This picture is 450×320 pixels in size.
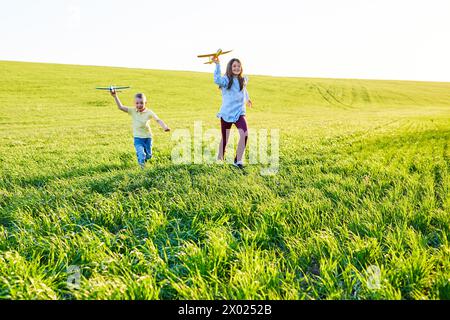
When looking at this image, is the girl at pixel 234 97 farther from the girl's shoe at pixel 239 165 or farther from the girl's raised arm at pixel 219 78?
the girl's shoe at pixel 239 165

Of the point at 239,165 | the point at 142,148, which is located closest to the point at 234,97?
the point at 239,165

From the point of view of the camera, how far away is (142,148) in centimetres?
679

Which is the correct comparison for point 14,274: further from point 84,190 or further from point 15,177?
point 15,177

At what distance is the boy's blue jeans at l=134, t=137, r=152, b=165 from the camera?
6.67m

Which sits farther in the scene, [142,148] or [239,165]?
[142,148]

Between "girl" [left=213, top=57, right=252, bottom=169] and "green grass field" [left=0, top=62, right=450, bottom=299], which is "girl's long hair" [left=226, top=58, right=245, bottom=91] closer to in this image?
"girl" [left=213, top=57, right=252, bottom=169]

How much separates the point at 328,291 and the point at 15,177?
18.8 ft

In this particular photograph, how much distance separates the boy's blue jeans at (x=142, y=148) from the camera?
21.9 ft

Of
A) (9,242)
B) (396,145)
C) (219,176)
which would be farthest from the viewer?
(396,145)

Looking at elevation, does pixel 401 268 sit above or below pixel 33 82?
below

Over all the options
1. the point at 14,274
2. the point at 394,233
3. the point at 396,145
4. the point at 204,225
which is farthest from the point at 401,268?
the point at 396,145

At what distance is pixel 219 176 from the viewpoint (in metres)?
5.14

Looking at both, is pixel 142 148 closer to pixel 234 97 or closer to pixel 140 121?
pixel 140 121
